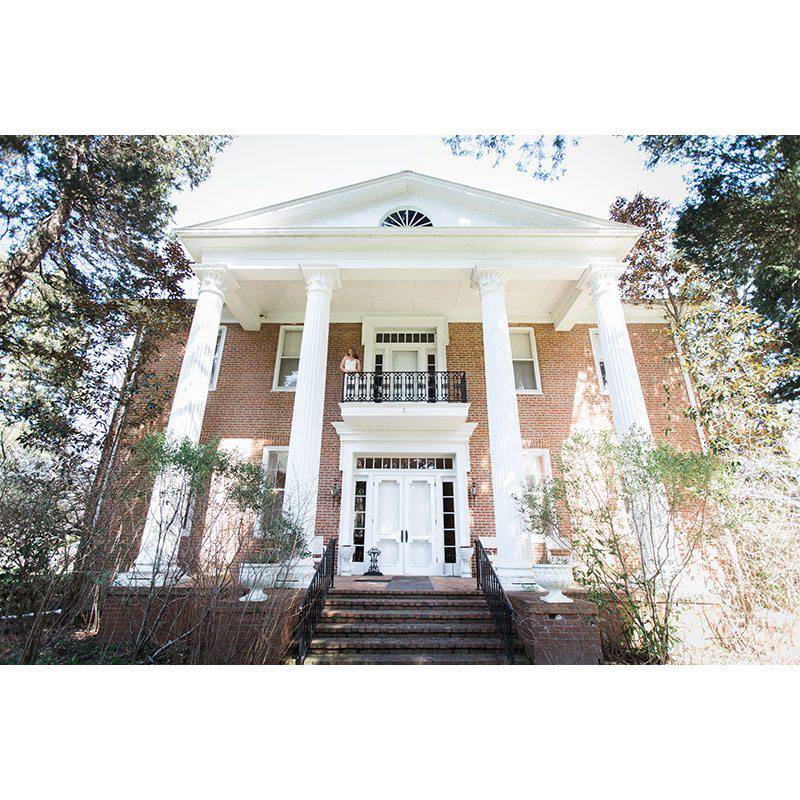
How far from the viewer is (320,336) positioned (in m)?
8.55

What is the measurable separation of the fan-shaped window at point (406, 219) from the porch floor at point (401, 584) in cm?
743

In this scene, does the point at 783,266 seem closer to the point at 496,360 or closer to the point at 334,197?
the point at 496,360

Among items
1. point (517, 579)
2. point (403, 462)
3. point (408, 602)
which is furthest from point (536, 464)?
point (408, 602)

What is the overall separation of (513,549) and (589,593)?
5.54 ft

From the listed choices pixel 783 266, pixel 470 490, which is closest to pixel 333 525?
pixel 470 490

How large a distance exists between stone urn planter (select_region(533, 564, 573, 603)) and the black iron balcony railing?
16.7 feet

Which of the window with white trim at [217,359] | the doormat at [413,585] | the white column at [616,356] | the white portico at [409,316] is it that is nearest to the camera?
the doormat at [413,585]

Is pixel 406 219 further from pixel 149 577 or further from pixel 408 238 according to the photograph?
pixel 149 577

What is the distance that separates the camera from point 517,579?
6.72 m

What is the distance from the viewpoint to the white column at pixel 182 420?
19.1 ft

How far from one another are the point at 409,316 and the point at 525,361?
334 cm

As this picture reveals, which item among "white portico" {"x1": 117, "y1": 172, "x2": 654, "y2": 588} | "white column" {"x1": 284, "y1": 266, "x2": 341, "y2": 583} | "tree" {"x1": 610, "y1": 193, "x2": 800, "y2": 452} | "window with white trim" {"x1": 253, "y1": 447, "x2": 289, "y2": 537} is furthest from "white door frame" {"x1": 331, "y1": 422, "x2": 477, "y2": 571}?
"tree" {"x1": 610, "y1": 193, "x2": 800, "y2": 452}

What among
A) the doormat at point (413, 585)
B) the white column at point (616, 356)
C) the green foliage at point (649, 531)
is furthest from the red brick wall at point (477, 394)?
the green foliage at point (649, 531)

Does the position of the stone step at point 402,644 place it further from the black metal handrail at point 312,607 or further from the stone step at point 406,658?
the black metal handrail at point 312,607
